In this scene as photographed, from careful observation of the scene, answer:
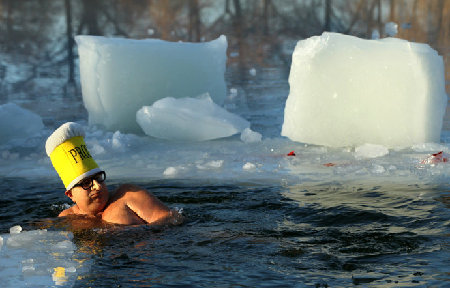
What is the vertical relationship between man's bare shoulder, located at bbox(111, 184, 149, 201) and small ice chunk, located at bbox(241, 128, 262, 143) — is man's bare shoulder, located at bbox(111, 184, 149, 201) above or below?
above

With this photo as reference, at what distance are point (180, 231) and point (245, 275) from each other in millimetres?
854

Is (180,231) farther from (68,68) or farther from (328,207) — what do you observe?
(68,68)

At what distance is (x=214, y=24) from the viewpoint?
21.4 metres

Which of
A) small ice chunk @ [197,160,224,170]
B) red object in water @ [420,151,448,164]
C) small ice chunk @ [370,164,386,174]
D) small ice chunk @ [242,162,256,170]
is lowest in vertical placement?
small ice chunk @ [197,160,224,170]

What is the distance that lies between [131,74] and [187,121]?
1076mm

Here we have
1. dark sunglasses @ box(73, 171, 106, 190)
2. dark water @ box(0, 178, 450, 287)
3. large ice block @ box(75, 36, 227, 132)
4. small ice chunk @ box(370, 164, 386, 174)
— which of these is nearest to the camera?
dark water @ box(0, 178, 450, 287)

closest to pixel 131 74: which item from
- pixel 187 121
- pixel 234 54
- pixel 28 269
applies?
pixel 187 121

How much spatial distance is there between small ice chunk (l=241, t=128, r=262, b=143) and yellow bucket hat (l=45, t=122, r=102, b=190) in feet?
10.5

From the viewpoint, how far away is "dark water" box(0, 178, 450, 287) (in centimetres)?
319

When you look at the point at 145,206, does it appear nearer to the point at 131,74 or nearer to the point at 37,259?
the point at 37,259

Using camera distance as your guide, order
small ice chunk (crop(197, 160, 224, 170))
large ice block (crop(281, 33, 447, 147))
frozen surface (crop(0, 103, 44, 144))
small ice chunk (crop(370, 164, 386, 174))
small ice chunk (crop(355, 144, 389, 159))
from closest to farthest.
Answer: small ice chunk (crop(370, 164, 386, 174)), small ice chunk (crop(197, 160, 224, 170)), small ice chunk (crop(355, 144, 389, 159)), large ice block (crop(281, 33, 447, 147)), frozen surface (crop(0, 103, 44, 144))

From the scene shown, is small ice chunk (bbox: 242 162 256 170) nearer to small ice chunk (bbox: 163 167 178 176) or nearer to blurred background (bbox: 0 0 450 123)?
small ice chunk (bbox: 163 167 178 176)

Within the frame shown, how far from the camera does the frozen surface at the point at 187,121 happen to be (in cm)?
747

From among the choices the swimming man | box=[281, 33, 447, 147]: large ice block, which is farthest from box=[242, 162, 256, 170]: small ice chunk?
the swimming man
